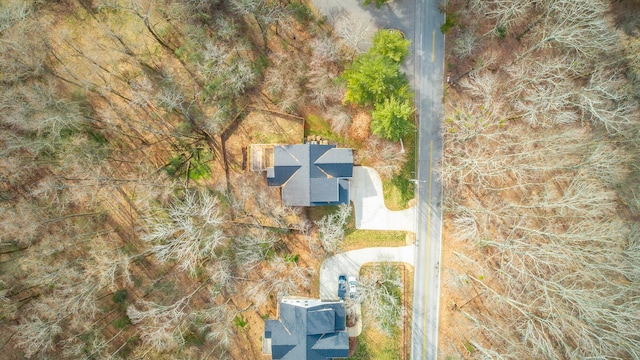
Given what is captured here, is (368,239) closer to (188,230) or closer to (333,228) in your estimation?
(333,228)

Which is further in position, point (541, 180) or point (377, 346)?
point (377, 346)

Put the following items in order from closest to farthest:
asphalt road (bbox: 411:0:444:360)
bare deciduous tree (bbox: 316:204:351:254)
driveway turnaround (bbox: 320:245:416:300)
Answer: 1. bare deciduous tree (bbox: 316:204:351:254)
2. asphalt road (bbox: 411:0:444:360)
3. driveway turnaround (bbox: 320:245:416:300)

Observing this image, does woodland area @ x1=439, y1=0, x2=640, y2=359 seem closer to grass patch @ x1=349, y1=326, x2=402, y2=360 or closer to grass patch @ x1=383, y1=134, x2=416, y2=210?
grass patch @ x1=383, y1=134, x2=416, y2=210

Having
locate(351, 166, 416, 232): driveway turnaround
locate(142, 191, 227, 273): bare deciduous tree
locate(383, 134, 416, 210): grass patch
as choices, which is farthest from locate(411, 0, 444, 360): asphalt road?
locate(142, 191, 227, 273): bare deciduous tree

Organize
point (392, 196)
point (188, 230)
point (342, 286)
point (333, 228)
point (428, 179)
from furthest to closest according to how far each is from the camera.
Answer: point (428, 179) → point (392, 196) → point (342, 286) → point (333, 228) → point (188, 230)

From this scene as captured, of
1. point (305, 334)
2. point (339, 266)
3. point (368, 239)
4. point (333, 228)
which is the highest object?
point (333, 228)

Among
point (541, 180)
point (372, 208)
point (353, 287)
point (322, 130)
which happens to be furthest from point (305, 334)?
point (541, 180)

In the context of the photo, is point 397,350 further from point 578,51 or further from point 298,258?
point 578,51
